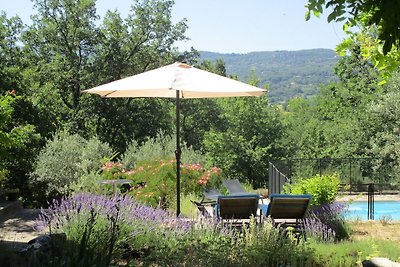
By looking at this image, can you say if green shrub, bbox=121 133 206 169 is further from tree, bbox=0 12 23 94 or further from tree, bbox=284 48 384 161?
tree, bbox=284 48 384 161

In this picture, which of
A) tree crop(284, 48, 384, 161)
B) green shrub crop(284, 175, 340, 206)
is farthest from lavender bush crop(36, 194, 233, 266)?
tree crop(284, 48, 384, 161)

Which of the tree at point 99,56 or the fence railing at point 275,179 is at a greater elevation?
the tree at point 99,56

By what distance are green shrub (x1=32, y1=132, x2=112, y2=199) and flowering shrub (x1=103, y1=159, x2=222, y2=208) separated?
1.69 metres

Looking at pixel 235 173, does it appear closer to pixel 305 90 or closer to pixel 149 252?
pixel 149 252

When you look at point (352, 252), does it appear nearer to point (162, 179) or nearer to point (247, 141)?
point (162, 179)

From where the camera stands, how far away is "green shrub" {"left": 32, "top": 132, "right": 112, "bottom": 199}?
38.4ft

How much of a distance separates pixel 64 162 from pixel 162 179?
3.74 metres

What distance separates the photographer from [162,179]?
9.20 m

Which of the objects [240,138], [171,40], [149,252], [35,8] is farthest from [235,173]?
[149,252]

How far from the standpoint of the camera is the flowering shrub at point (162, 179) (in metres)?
8.93

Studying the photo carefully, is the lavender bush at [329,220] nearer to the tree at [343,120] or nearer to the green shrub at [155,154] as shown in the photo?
the green shrub at [155,154]

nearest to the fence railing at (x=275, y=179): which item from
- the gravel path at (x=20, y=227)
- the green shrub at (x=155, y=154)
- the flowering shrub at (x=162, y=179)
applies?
the green shrub at (x=155, y=154)

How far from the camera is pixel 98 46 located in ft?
69.2

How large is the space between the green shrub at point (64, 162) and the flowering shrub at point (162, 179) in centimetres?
169
